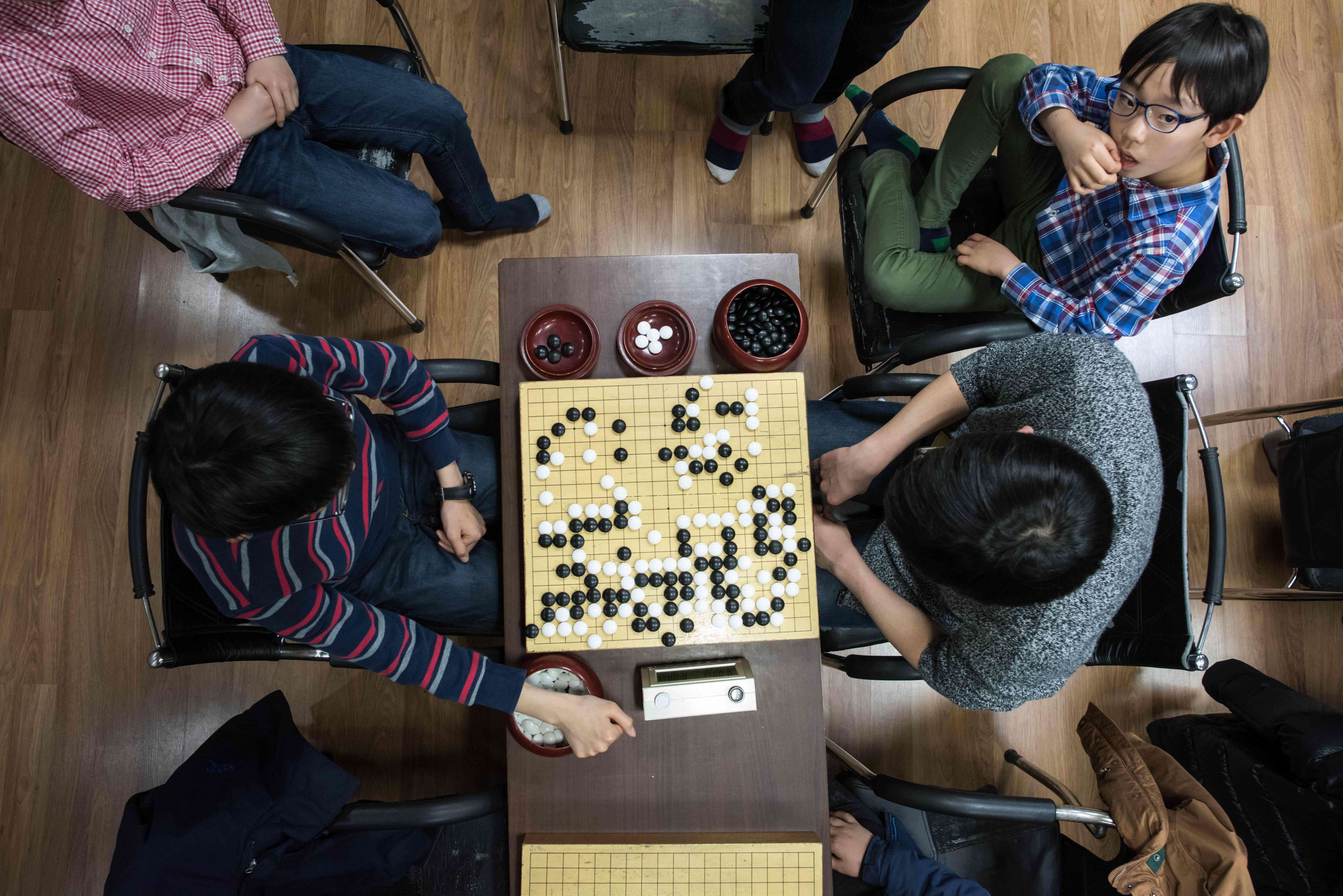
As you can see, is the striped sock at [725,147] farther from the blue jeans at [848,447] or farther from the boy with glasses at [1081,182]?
the blue jeans at [848,447]

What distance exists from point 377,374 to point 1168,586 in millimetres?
1501

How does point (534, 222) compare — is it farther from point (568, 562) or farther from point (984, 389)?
point (984, 389)

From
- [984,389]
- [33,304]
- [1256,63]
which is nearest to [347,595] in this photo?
[984,389]

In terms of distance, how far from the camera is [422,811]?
1.24m

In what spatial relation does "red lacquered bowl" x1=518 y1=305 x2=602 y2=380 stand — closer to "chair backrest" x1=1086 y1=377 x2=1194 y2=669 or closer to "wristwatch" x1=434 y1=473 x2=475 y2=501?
"wristwatch" x1=434 y1=473 x2=475 y2=501

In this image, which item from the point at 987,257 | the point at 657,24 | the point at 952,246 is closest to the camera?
the point at 987,257

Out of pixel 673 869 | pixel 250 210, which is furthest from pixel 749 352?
pixel 250 210

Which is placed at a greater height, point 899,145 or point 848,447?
point 899,145

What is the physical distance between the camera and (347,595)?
1.22m

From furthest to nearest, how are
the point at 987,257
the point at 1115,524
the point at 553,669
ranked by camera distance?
the point at 987,257 → the point at 553,669 → the point at 1115,524

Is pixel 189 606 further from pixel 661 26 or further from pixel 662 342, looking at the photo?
pixel 661 26

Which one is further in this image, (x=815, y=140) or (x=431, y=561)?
(x=815, y=140)

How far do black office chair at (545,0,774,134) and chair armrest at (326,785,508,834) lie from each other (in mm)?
1609

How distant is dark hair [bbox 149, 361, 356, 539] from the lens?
0.89 meters
